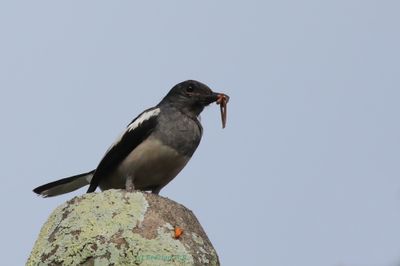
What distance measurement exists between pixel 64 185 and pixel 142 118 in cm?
128

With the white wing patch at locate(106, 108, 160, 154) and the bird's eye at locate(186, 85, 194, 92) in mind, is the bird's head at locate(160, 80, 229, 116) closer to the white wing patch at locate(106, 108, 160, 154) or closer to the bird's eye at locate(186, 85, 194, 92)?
the bird's eye at locate(186, 85, 194, 92)

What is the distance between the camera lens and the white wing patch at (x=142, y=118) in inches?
325

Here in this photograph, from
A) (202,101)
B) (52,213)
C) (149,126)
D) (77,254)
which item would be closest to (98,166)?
(149,126)

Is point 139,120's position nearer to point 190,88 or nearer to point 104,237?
point 190,88

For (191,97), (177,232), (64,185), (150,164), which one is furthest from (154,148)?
(177,232)

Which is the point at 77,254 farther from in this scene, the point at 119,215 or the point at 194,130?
the point at 194,130

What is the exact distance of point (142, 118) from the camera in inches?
328

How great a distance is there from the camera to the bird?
26.4 feet

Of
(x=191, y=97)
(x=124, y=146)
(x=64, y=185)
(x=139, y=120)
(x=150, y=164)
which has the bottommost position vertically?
(x=64, y=185)

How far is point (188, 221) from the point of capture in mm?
5992

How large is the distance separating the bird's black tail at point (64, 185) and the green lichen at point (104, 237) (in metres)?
2.86

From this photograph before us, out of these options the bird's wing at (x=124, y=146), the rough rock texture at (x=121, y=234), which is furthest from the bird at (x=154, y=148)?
the rough rock texture at (x=121, y=234)

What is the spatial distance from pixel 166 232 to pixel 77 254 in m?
0.64

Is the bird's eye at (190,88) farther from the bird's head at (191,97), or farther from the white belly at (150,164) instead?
the white belly at (150,164)
